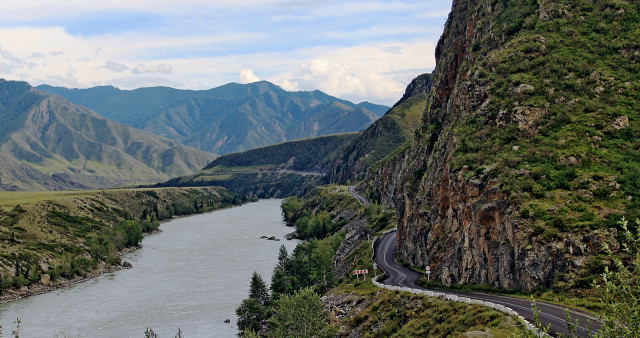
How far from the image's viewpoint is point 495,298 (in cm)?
4194

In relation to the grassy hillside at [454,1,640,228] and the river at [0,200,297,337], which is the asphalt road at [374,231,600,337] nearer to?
the grassy hillside at [454,1,640,228]

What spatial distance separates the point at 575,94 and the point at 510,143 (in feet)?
32.9

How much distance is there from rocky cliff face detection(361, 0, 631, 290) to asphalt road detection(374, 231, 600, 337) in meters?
2.14

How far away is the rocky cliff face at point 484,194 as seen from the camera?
4100 cm

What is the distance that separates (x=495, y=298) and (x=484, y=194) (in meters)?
A: 10.3

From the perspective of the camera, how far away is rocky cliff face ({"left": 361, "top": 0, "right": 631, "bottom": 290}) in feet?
135

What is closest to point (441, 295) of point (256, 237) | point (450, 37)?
point (450, 37)

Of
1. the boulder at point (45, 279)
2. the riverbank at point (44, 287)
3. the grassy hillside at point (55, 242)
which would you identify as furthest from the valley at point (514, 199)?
the grassy hillside at point (55, 242)

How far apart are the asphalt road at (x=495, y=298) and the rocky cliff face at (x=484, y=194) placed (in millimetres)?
2143

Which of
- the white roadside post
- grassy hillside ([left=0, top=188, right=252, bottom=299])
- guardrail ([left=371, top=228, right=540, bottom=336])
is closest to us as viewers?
guardrail ([left=371, top=228, right=540, bottom=336])

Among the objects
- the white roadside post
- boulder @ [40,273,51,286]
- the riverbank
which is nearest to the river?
the riverbank

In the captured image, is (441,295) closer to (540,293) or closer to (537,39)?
(540,293)

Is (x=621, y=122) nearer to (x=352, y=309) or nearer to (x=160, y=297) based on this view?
(x=352, y=309)

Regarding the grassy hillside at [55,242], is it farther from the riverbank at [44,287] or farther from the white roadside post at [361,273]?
the white roadside post at [361,273]
